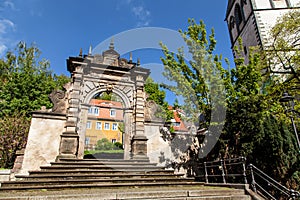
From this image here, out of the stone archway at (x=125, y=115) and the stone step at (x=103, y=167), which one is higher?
the stone archway at (x=125, y=115)

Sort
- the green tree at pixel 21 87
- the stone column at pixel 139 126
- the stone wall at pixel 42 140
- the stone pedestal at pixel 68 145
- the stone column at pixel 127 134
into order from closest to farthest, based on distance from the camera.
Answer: the stone wall at pixel 42 140
the stone pedestal at pixel 68 145
the stone column at pixel 139 126
the stone column at pixel 127 134
the green tree at pixel 21 87

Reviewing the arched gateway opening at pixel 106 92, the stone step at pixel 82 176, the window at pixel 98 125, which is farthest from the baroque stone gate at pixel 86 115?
the window at pixel 98 125

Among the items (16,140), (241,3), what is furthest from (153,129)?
(241,3)

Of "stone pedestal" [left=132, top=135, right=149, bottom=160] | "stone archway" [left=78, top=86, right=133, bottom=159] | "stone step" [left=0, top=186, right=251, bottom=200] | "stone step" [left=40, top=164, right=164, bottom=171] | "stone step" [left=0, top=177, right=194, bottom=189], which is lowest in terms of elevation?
"stone step" [left=0, top=186, right=251, bottom=200]

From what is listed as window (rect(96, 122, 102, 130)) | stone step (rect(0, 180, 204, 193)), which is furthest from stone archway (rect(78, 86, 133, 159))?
window (rect(96, 122, 102, 130))

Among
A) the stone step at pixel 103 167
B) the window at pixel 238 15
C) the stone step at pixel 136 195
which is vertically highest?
the window at pixel 238 15

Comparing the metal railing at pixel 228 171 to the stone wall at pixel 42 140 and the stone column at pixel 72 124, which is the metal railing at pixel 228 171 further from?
the stone wall at pixel 42 140

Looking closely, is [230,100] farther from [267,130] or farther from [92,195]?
[92,195]

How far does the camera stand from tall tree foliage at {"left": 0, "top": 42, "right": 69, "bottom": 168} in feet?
34.9

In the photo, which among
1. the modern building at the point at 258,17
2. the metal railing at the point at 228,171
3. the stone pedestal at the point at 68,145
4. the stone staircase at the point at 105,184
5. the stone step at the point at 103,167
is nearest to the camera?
the stone staircase at the point at 105,184

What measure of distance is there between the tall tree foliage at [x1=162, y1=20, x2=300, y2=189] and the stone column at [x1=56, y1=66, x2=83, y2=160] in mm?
4523

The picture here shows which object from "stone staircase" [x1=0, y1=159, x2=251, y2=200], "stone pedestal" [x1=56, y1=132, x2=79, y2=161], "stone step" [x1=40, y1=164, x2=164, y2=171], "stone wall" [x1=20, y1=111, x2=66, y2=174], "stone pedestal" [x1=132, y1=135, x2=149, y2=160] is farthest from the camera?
"stone pedestal" [x1=132, y1=135, x2=149, y2=160]

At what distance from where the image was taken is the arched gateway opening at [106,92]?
869 cm

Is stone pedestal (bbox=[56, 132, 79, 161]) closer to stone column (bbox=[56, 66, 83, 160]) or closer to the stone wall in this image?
stone column (bbox=[56, 66, 83, 160])
